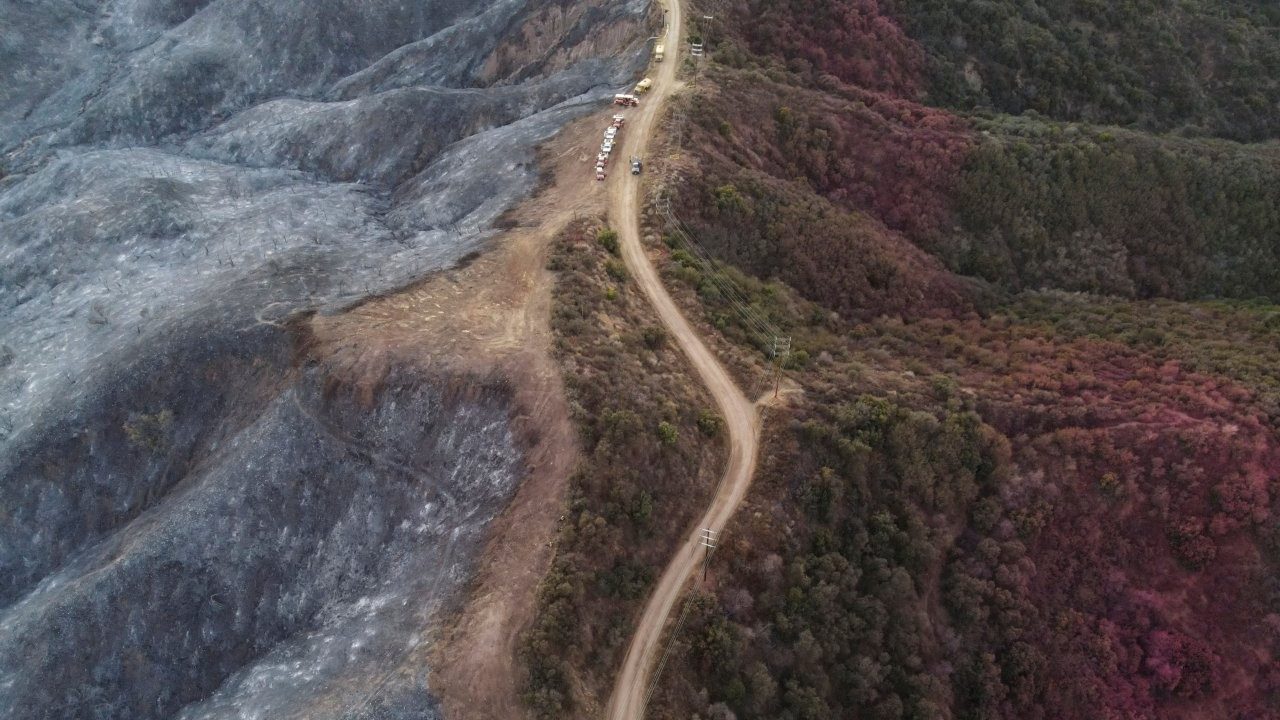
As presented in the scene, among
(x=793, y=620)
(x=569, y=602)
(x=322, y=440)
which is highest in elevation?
(x=322, y=440)

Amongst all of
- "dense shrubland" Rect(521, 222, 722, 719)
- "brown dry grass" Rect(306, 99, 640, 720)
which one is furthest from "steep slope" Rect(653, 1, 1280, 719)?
"brown dry grass" Rect(306, 99, 640, 720)

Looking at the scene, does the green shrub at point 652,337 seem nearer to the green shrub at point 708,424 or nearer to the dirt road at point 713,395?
the dirt road at point 713,395

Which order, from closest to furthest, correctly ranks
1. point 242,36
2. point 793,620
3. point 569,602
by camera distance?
point 569,602
point 793,620
point 242,36

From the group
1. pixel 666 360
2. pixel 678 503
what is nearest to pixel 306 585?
pixel 678 503

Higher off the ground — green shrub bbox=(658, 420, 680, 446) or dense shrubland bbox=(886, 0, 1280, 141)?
dense shrubland bbox=(886, 0, 1280, 141)

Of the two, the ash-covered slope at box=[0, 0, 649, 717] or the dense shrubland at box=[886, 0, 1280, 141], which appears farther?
the dense shrubland at box=[886, 0, 1280, 141]

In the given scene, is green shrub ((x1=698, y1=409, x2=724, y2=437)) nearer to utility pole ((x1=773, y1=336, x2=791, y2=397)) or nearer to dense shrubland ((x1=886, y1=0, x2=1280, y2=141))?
utility pole ((x1=773, y1=336, x2=791, y2=397))

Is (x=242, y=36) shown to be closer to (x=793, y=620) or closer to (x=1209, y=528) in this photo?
(x=793, y=620)
